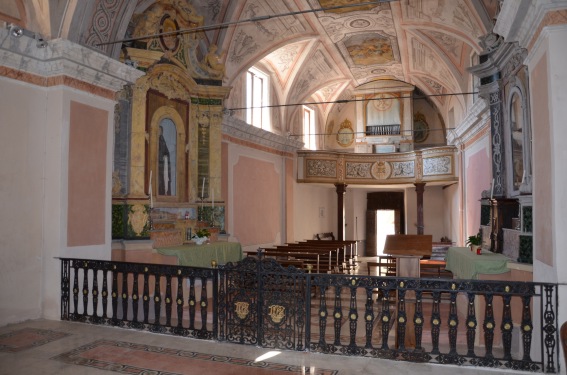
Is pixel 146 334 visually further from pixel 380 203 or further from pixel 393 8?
pixel 380 203

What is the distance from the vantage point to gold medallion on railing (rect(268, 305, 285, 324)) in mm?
5203

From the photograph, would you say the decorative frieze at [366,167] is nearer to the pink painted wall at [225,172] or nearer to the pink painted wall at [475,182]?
the pink painted wall at [475,182]

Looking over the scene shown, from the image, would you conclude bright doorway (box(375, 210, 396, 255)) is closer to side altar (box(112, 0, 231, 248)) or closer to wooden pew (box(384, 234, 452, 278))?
side altar (box(112, 0, 231, 248))

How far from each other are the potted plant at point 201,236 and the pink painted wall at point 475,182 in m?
6.40

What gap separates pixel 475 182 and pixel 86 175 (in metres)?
9.49

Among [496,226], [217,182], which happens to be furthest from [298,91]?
[496,226]

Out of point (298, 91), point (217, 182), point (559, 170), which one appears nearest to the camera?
point (559, 170)

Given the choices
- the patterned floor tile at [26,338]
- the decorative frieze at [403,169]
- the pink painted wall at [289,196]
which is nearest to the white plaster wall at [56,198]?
the patterned floor tile at [26,338]

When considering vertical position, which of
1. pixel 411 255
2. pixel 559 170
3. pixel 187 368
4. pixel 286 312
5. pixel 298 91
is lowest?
pixel 187 368

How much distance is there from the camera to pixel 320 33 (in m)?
12.8

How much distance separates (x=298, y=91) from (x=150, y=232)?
906 cm

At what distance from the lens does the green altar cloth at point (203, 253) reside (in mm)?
8117

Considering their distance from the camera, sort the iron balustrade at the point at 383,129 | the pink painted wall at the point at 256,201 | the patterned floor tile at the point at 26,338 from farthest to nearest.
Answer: the iron balustrade at the point at 383,129 < the pink painted wall at the point at 256,201 < the patterned floor tile at the point at 26,338

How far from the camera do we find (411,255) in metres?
5.26
